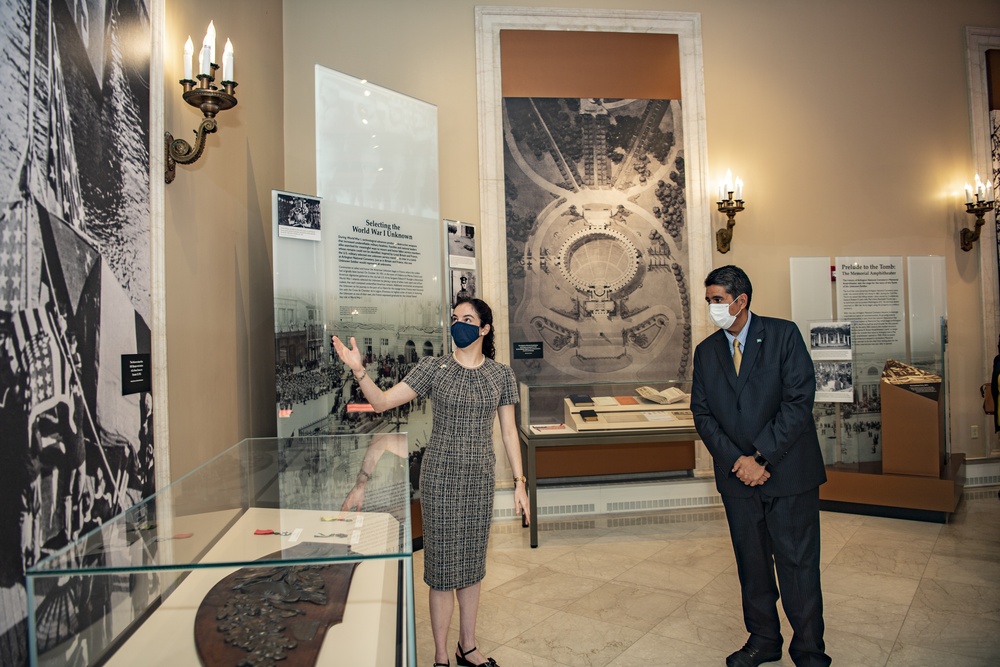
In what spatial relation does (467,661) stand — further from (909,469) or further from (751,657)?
(909,469)

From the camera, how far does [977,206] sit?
6.05 m

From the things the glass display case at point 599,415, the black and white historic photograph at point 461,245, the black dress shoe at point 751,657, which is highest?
the black and white historic photograph at point 461,245

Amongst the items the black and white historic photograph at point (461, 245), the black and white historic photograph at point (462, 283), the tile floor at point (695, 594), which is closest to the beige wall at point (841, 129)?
the black and white historic photograph at point (461, 245)

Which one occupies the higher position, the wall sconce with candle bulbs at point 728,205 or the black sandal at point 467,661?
the wall sconce with candle bulbs at point 728,205

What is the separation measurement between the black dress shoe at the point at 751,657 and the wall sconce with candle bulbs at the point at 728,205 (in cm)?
375

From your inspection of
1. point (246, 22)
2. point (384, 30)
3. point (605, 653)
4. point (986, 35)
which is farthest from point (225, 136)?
point (986, 35)

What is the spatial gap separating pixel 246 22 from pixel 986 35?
22.0ft

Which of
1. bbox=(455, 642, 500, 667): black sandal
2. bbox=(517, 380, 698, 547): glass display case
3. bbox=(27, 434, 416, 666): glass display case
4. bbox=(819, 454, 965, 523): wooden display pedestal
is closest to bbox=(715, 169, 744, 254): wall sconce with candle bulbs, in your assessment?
bbox=(517, 380, 698, 547): glass display case

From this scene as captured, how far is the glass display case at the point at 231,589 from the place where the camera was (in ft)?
3.67

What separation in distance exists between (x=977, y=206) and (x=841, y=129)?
144cm

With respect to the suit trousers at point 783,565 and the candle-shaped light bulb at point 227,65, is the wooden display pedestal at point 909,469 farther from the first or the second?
the candle-shaped light bulb at point 227,65

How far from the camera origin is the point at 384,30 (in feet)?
18.0

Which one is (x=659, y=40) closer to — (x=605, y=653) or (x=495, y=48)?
(x=495, y=48)

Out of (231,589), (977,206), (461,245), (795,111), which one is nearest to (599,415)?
(461,245)
